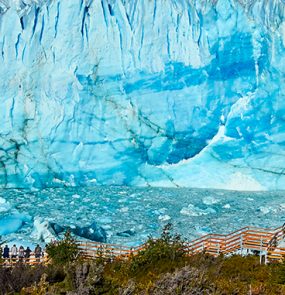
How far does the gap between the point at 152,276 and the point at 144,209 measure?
770cm

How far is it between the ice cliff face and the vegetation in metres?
7.95

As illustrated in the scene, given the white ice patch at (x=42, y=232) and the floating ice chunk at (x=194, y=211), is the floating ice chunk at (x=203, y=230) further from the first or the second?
the white ice patch at (x=42, y=232)

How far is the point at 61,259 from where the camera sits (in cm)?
782

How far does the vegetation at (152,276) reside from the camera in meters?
4.39

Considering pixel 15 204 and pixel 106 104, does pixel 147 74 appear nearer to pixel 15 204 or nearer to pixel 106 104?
pixel 106 104

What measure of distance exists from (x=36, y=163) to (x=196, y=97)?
4330 mm

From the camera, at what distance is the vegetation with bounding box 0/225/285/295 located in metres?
4.39

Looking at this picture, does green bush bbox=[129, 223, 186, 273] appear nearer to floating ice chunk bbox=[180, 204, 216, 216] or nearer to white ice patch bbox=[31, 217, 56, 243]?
white ice patch bbox=[31, 217, 56, 243]

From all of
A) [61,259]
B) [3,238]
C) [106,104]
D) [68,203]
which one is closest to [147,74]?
[106,104]

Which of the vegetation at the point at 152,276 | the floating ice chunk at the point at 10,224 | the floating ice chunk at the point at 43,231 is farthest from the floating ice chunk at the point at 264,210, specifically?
the vegetation at the point at 152,276

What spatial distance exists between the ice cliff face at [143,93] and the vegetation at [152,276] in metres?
7.95

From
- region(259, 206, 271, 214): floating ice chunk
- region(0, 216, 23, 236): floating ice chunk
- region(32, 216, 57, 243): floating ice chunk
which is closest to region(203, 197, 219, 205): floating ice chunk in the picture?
region(259, 206, 271, 214): floating ice chunk

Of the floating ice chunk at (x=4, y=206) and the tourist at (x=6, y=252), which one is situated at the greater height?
the floating ice chunk at (x=4, y=206)

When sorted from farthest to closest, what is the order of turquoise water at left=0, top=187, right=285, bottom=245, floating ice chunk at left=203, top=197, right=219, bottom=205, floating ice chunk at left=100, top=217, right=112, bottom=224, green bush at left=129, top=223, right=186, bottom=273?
floating ice chunk at left=203, top=197, right=219, bottom=205 < floating ice chunk at left=100, top=217, right=112, bottom=224 < turquoise water at left=0, top=187, right=285, bottom=245 < green bush at left=129, top=223, right=186, bottom=273
